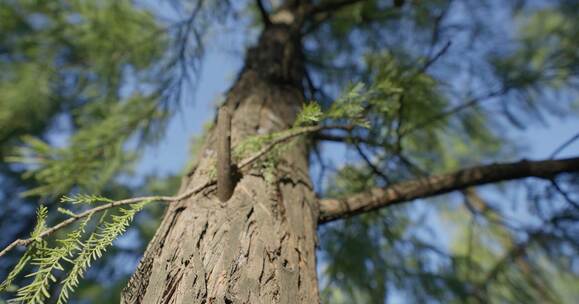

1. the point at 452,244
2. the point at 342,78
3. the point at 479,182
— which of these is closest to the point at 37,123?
the point at 342,78

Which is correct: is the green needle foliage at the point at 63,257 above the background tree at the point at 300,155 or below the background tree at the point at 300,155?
below

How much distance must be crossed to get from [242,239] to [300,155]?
22.2 inches

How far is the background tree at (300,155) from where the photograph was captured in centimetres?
98

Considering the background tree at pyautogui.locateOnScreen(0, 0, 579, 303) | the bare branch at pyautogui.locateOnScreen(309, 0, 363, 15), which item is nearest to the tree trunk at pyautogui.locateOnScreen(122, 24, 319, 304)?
the background tree at pyautogui.locateOnScreen(0, 0, 579, 303)

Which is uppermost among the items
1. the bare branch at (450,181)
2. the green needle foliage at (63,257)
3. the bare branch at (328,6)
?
the bare branch at (328,6)

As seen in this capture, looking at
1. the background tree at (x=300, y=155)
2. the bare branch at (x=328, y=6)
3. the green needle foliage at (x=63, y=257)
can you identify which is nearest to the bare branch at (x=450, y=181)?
the background tree at (x=300, y=155)

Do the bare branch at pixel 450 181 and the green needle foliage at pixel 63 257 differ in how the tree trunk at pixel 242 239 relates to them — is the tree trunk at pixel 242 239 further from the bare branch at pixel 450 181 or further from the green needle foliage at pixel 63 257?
the bare branch at pixel 450 181

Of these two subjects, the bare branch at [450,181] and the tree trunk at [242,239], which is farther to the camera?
the bare branch at [450,181]

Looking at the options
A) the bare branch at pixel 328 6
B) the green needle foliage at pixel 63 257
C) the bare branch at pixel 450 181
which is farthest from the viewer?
the bare branch at pixel 328 6

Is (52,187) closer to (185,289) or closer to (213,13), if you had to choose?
(185,289)

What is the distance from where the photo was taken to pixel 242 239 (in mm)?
1024

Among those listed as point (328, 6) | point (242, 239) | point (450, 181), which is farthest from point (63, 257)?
point (328, 6)

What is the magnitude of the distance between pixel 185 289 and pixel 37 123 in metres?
4.84

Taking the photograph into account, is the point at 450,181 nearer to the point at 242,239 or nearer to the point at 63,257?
the point at 242,239
